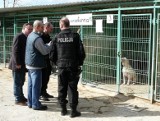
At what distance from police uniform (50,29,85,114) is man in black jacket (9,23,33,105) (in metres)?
1.05

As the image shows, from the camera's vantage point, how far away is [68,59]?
712 cm

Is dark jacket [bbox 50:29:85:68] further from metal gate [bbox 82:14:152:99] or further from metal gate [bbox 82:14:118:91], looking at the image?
metal gate [bbox 82:14:118:91]

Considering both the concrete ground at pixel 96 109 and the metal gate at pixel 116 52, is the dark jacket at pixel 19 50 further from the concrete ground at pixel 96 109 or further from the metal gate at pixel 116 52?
the metal gate at pixel 116 52

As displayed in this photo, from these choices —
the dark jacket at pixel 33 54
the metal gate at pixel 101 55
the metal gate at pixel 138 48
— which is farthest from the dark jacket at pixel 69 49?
the metal gate at pixel 101 55

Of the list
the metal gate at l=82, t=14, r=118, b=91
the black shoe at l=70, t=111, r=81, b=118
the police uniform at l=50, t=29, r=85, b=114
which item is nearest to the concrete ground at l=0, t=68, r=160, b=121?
the black shoe at l=70, t=111, r=81, b=118

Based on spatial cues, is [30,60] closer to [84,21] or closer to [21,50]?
[21,50]

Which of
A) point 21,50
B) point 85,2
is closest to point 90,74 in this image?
point 85,2

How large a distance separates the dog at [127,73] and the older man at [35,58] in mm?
2400

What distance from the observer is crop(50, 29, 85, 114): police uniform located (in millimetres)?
7086

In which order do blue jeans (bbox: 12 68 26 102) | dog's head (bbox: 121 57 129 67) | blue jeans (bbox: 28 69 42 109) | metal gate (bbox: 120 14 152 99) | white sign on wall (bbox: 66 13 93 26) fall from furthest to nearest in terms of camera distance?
white sign on wall (bbox: 66 13 93 26) → dog's head (bbox: 121 57 129 67) → metal gate (bbox: 120 14 152 99) → blue jeans (bbox: 12 68 26 102) → blue jeans (bbox: 28 69 42 109)

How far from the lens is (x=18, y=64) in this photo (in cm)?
799

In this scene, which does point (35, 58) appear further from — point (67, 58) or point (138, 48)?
point (138, 48)

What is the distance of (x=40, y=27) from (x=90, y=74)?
10.5ft

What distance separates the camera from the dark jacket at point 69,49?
23.2ft
